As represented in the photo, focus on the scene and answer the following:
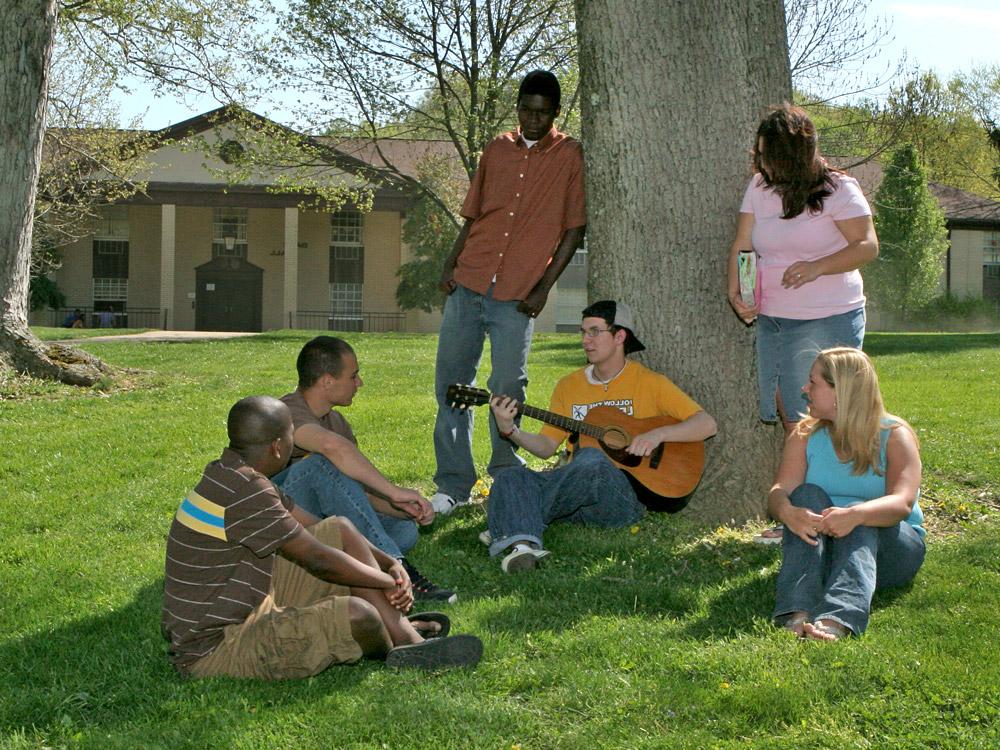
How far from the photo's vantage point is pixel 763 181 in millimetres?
5668

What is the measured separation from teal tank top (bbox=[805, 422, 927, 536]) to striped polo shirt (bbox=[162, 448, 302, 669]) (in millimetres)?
2236

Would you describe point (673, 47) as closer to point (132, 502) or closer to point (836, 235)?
point (836, 235)

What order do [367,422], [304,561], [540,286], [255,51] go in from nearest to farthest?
1. [304,561]
2. [540,286]
3. [367,422]
4. [255,51]

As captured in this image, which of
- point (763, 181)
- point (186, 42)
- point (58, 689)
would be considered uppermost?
point (186, 42)

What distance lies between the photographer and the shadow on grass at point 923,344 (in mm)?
19531

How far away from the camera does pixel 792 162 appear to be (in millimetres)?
5355

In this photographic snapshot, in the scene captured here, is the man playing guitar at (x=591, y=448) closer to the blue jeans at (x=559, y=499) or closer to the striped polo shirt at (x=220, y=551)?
the blue jeans at (x=559, y=499)

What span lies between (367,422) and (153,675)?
651 centimetres

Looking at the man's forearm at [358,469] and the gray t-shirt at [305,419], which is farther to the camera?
the gray t-shirt at [305,419]

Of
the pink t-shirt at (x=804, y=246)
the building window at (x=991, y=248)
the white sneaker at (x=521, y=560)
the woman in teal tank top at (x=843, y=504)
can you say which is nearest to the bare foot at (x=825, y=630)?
the woman in teal tank top at (x=843, y=504)

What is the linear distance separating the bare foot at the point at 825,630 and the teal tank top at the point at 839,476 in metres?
0.66

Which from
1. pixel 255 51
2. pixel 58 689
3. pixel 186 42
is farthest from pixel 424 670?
pixel 255 51

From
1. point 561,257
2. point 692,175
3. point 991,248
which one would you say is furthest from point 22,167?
point 991,248

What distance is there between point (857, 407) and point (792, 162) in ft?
4.36
